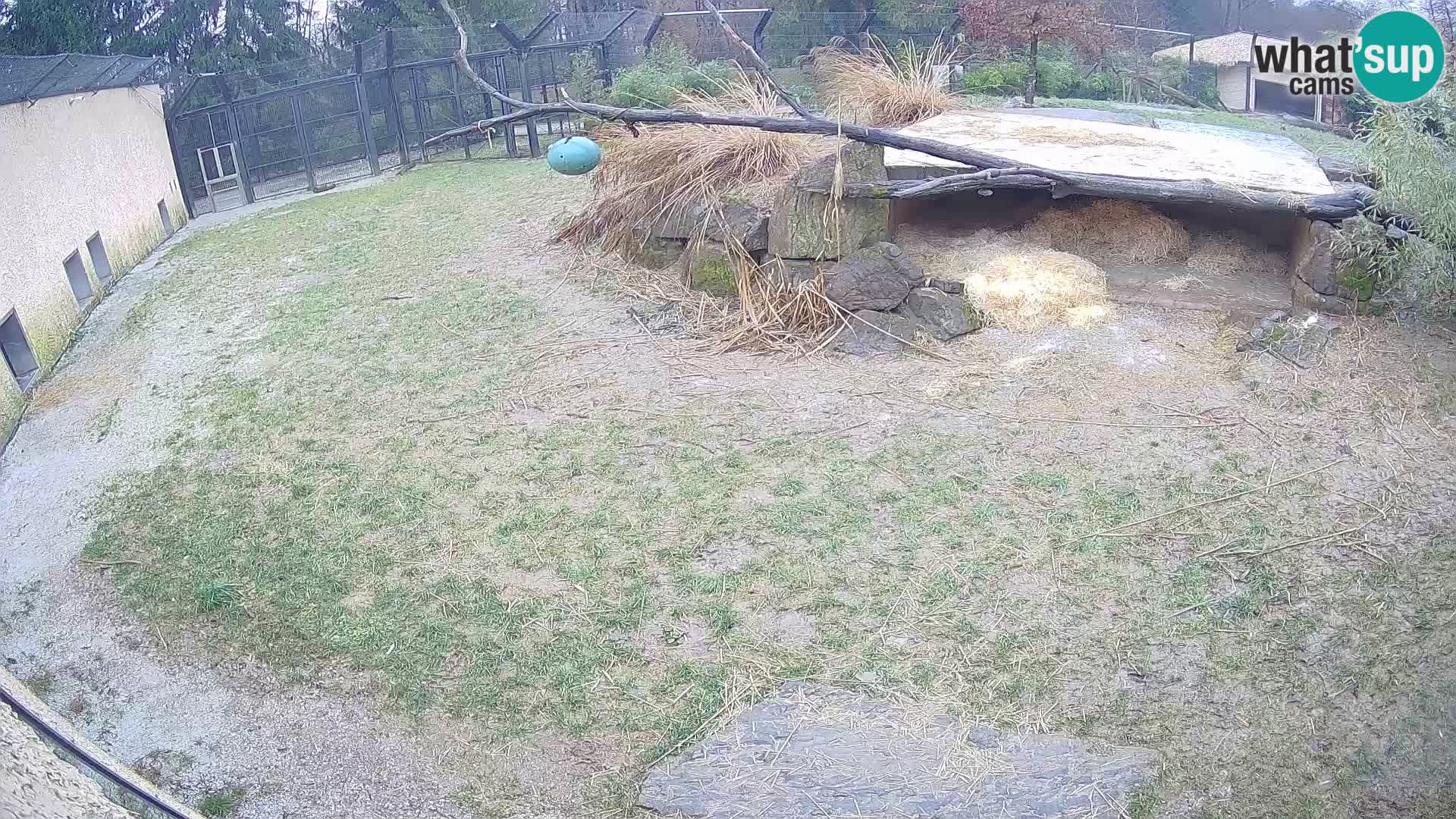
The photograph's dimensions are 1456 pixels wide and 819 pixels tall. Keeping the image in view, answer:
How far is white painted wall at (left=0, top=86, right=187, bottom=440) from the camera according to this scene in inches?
266

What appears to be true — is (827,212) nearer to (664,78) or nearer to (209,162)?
(664,78)

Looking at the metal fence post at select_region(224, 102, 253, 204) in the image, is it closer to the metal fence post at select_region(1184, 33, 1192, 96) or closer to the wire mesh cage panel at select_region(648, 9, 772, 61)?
the wire mesh cage panel at select_region(648, 9, 772, 61)

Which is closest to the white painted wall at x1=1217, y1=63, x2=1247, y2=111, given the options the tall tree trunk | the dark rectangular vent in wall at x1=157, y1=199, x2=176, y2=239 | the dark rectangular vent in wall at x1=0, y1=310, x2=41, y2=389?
the tall tree trunk

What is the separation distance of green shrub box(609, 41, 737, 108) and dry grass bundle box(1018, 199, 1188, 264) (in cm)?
638

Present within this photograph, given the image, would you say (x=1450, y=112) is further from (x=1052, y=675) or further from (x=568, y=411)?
(x=568, y=411)

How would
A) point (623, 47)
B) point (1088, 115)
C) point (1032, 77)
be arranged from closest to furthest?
point (1088, 115), point (1032, 77), point (623, 47)

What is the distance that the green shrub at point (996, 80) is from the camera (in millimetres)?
14805

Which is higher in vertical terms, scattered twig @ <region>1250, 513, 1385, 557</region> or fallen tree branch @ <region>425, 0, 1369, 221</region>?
fallen tree branch @ <region>425, 0, 1369, 221</region>

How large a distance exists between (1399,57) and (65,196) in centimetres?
949

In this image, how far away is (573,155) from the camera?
6496mm

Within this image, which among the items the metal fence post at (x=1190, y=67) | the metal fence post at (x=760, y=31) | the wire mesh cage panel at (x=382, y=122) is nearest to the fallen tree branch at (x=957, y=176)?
the wire mesh cage panel at (x=382, y=122)

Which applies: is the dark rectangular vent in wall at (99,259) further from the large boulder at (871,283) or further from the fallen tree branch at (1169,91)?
the fallen tree branch at (1169,91)

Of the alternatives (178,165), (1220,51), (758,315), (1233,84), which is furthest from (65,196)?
(1233,84)

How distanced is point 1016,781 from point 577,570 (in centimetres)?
185
